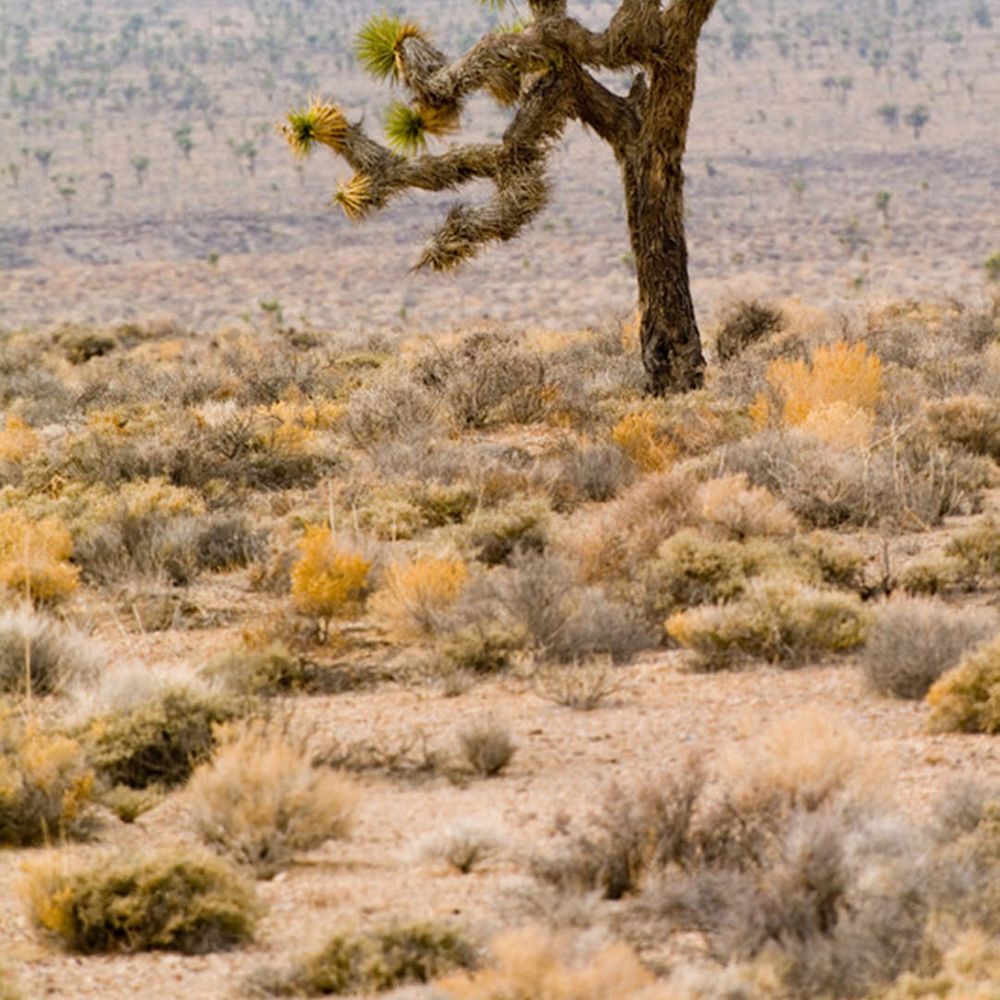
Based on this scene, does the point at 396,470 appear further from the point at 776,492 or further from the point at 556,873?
the point at 556,873

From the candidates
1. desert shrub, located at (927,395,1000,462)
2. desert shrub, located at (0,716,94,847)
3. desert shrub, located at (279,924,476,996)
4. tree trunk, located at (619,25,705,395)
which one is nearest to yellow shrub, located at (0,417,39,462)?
tree trunk, located at (619,25,705,395)

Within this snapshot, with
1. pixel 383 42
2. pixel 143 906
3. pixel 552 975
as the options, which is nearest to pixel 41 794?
pixel 143 906

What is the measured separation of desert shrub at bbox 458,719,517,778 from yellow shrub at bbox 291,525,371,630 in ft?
6.91

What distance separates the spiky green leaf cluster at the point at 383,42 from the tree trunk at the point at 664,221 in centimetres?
269

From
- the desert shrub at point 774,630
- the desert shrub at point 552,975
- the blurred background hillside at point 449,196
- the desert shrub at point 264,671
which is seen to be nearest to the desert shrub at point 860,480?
the desert shrub at point 774,630

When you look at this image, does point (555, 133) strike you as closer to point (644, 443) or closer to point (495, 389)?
point (495, 389)

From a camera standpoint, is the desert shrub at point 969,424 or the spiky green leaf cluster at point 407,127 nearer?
the desert shrub at point 969,424

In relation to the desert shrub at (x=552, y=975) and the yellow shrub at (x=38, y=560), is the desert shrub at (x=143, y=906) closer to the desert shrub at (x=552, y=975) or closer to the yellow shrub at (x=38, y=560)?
the desert shrub at (x=552, y=975)

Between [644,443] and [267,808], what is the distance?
24.8ft

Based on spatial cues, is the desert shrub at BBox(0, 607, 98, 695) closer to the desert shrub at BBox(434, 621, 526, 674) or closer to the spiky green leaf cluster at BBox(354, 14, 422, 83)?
the desert shrub at BBox(434, 621, 526, 674)

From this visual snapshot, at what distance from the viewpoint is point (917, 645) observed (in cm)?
739

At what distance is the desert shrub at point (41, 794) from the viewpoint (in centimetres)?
623

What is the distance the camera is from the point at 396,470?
1295 centimetres

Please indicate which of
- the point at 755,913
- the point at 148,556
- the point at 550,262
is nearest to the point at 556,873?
the point at 755,913
